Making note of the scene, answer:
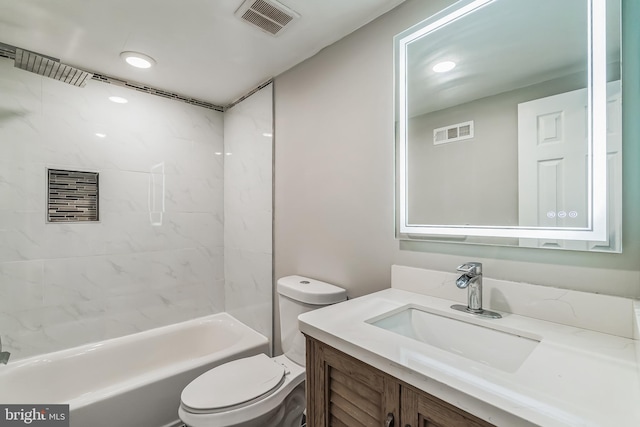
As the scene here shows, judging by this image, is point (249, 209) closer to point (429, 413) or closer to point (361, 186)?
point (361, 186)

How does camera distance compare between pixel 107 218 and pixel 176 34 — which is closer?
pixel 176 34

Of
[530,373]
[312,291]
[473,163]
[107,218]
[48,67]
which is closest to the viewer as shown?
[530,373]

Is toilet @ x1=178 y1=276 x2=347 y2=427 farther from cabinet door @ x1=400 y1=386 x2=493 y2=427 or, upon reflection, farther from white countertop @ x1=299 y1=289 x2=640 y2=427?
cabinet door @ x1=400 y1=386 x2=493 y2=427

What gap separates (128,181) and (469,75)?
7.71ft

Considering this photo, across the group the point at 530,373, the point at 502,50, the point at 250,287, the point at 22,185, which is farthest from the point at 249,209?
the point at 530,373

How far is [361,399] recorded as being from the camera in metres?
0.84

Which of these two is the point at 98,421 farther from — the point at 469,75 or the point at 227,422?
the point at 469,75

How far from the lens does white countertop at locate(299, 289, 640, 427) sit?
527 millimetres

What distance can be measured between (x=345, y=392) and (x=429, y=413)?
0.96 feet

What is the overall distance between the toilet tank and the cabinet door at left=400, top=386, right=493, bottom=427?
2.71 feet

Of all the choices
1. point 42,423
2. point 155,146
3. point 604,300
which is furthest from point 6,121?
point 604,300

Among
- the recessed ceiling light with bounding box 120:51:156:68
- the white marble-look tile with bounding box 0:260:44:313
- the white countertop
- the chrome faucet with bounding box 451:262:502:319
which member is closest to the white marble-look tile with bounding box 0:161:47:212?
the white marble-look tile with bounding box 0:260:44:313

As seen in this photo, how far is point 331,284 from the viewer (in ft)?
5.51

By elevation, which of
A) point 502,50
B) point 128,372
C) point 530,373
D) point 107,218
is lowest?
point 128,372
